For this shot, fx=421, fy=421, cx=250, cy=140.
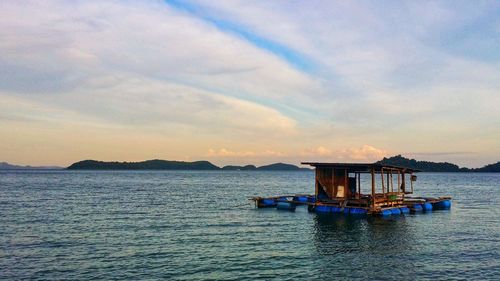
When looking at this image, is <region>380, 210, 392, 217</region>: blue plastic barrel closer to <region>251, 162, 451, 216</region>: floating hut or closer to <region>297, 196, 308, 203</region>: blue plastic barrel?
<region>251, 162, 451, 216</region>: floating hut

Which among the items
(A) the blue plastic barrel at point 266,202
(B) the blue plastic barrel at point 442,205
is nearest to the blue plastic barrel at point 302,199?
(A) the blue plastic barrel at point 266,202

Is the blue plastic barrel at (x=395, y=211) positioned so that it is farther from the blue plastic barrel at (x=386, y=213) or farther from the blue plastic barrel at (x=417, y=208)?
the blue plastic barrel at (x=417, y=208)

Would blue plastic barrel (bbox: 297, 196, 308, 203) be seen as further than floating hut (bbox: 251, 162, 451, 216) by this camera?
Yes

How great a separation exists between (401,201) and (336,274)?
3291 cm

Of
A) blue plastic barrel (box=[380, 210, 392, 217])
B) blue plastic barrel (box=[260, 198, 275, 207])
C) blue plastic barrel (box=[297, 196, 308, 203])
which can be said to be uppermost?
blue plastic barrel (box=[297, 196, 308, 203])

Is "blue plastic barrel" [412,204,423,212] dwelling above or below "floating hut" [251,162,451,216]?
below

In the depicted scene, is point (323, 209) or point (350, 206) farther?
point (350, 206)

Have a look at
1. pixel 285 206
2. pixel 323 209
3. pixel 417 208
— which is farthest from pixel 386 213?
A: pixel 285 206

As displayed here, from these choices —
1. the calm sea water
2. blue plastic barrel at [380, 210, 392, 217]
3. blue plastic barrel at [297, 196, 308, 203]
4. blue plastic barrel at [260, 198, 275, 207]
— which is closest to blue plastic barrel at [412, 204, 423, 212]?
the calm sea water

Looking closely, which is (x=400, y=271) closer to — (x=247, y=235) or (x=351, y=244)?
(x=351, y=244)

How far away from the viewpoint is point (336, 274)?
2319 centimetres

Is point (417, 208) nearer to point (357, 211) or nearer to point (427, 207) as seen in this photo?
point (427, 207)

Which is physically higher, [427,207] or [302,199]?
[302,199]

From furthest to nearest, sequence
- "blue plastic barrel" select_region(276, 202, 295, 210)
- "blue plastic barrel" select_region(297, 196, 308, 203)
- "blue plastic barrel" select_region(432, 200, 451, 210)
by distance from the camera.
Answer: "blue plastic barrel" select_region(432, 200, 451, 210) → "blue plastic barrel" select_region(297, 196, 308, 203) → "blue plastic barrel" select_region(276, 202, 295, 210)
